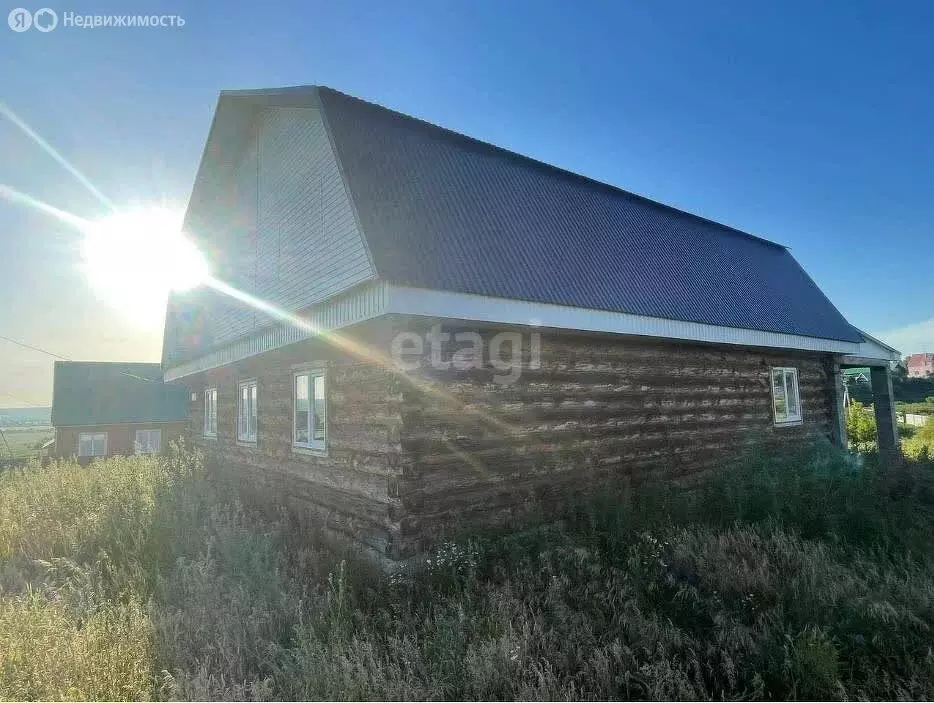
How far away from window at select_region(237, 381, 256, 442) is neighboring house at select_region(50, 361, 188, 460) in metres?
22.7

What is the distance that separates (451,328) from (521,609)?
3427mm

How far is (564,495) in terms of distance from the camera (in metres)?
7.57

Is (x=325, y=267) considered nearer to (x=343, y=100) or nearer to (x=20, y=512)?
(x=343, y=100)

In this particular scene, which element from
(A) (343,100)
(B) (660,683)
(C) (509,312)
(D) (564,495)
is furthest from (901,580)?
(A) (343,100)

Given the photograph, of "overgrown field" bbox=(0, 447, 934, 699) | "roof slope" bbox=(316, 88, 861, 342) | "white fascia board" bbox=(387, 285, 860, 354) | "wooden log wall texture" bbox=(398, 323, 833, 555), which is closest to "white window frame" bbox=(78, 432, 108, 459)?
"overgrown field" bbox=(0, 447, 934, 699)

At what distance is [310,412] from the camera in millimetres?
8594

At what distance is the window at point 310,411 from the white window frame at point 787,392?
31.6 feet

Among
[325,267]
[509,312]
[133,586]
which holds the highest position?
[325,267]

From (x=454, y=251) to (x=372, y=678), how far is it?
15.4 feet

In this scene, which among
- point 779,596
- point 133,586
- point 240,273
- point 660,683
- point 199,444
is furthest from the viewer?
point 199,444

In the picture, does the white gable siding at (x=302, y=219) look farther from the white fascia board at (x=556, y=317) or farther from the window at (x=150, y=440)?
the window at (x=150, y=440)

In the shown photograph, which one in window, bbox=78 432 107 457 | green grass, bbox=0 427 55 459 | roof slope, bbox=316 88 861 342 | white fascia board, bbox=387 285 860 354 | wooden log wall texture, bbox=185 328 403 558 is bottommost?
green grass, bbox=0 427 55 459

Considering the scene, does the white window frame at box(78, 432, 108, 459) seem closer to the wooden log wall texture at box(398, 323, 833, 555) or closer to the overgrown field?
the overgrown field

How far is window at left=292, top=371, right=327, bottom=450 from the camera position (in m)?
8.30
